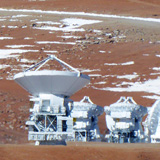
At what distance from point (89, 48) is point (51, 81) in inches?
1692

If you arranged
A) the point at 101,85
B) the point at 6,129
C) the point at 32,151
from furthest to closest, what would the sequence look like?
the point at 101,85
the point at 6,129
the point at 32,151

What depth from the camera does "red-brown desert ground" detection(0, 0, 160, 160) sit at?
55.7 metres

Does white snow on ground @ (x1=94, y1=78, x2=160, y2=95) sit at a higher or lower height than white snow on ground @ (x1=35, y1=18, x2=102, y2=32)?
lower

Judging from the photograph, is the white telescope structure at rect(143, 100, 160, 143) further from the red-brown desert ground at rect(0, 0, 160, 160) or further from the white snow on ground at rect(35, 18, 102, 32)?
the white snow on ground at rect(35, 18, 102, 32)

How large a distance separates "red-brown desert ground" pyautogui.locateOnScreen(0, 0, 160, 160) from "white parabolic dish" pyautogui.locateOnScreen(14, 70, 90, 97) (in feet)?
21.2

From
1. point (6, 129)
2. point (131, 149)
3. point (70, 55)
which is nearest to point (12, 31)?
point (70, 55)

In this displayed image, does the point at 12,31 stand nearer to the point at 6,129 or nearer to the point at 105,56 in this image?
the point at 105,56

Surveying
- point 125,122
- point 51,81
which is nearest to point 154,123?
point 125,122

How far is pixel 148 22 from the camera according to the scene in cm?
9094

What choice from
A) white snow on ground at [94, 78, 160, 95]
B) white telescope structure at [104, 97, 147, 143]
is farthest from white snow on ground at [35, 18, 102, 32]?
white telescope structure at [104, 97, 147, 143]

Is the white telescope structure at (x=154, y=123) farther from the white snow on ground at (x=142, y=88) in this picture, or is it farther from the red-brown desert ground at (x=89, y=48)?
the white snow on ground at (x=142, y=88)

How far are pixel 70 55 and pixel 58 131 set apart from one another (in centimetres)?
4068

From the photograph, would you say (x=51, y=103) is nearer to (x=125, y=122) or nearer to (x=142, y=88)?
(x=125, y=122)

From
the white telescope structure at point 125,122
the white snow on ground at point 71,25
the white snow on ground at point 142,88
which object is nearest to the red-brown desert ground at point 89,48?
the white snow on ground at point 142,88
